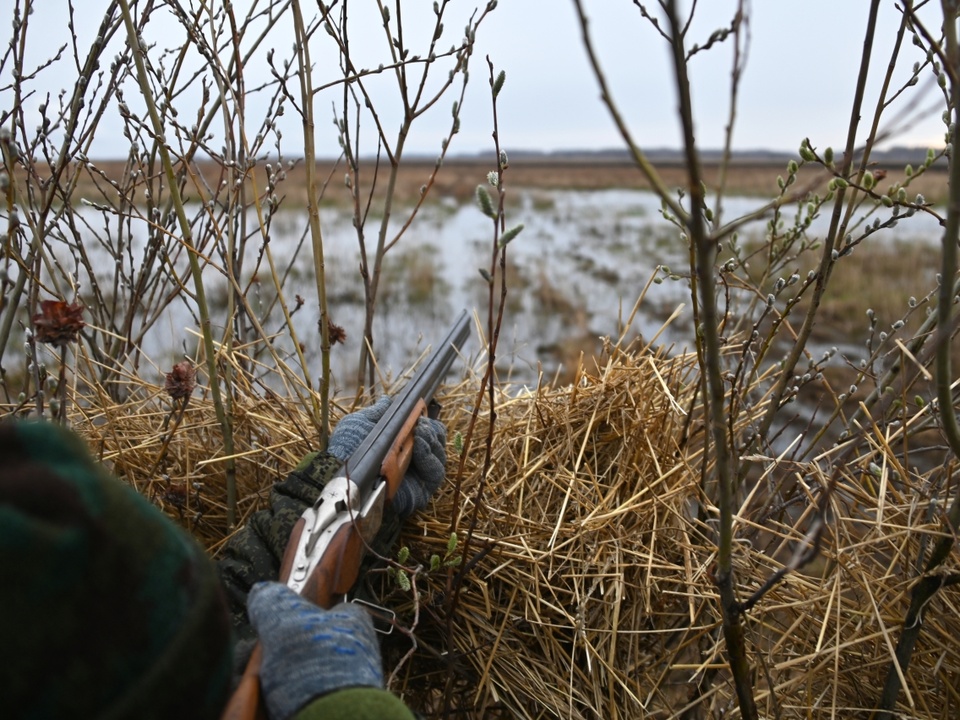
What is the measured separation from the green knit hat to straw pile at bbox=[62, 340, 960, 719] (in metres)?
0.57

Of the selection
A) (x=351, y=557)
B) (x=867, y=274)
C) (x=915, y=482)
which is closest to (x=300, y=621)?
(x=351, y=557)

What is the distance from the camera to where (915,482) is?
5.25 feet

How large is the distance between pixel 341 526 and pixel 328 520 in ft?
0.09

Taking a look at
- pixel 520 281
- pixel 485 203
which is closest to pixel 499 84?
pixel 485 203

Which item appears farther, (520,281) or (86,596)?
(520,281)

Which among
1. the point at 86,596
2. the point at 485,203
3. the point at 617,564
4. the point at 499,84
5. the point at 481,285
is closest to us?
the point at 86,596

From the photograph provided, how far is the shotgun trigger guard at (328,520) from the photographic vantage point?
1.22m

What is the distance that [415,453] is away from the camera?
165 centimetres

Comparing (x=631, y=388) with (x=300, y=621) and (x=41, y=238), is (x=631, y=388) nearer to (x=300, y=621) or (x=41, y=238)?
(x=300, y=621)

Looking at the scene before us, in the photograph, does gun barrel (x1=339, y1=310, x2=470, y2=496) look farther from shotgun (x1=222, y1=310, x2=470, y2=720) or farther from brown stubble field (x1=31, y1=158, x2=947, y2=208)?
brown stubble field (x1=31, y1=158, x2=947, y2=208)

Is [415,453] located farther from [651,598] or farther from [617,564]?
[651,598]

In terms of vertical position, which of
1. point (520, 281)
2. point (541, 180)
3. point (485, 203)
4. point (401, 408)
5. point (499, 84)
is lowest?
point (520, 281)

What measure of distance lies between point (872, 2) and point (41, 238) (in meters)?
1.81

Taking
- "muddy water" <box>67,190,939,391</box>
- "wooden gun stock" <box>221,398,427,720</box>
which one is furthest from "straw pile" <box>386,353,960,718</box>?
"muddy water" <box>67,190,939,391</box>
